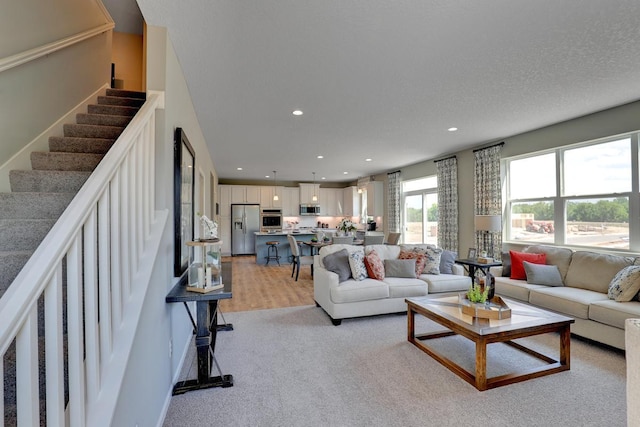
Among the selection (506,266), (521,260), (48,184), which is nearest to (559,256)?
(521,260)

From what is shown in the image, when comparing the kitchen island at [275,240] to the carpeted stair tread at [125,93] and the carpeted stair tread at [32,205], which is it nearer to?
the carpeted stair tread at [125,93]

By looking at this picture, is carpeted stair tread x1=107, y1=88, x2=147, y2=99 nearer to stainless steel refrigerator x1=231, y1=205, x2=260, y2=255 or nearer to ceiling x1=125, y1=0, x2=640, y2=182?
ceiling x1=125, y1=0, x2=640, y2=182

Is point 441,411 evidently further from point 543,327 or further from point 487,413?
point 543,327

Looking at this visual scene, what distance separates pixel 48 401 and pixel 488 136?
590 cm

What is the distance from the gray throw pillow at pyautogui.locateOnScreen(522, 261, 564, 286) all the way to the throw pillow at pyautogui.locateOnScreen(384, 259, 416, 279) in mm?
1425

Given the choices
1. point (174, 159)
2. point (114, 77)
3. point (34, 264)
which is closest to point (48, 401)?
point (34, 264)

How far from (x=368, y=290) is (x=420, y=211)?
4.66 m

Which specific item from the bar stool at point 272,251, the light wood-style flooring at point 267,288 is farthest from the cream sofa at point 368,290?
the bar stool at point 272,251

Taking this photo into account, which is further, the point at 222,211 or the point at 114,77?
the point at 222,211

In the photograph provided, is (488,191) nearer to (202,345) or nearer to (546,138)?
(546,138)

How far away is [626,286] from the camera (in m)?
3.02

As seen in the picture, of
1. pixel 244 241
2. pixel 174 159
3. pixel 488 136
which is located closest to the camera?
pixel 174 159

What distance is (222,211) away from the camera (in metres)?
10.2

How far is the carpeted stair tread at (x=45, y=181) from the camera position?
2141 millimetres
